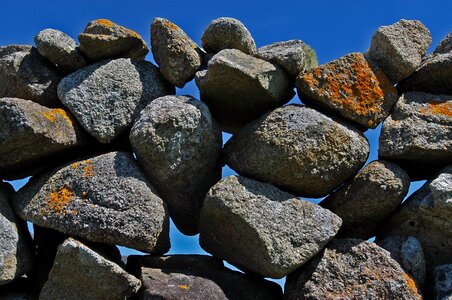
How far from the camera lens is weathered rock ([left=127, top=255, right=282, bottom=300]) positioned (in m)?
5.02

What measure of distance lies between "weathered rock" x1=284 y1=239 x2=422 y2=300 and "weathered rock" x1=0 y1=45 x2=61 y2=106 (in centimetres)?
301

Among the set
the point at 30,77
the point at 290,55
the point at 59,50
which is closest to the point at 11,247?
the point at 30,77

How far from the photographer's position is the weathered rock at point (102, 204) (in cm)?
505

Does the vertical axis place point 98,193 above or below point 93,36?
below

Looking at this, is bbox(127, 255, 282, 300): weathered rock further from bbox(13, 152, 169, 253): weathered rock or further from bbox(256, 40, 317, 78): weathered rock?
bbox(256, 40, 317, 78): weathered rock

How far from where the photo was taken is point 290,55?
5.84 metres

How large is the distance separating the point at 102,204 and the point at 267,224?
1.44m

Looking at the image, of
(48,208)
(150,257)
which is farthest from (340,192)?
(48,208)

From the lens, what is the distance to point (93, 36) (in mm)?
5918

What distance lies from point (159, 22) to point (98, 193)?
1.88 metres

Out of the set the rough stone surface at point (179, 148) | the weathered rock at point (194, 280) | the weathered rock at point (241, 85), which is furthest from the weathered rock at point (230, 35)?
the weathered rock at point (194, 280)

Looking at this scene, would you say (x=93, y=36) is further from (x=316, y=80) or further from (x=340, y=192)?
(x=340, y=192)

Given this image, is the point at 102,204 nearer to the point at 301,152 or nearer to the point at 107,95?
the point at 107,95

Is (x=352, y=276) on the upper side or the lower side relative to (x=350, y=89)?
lower
